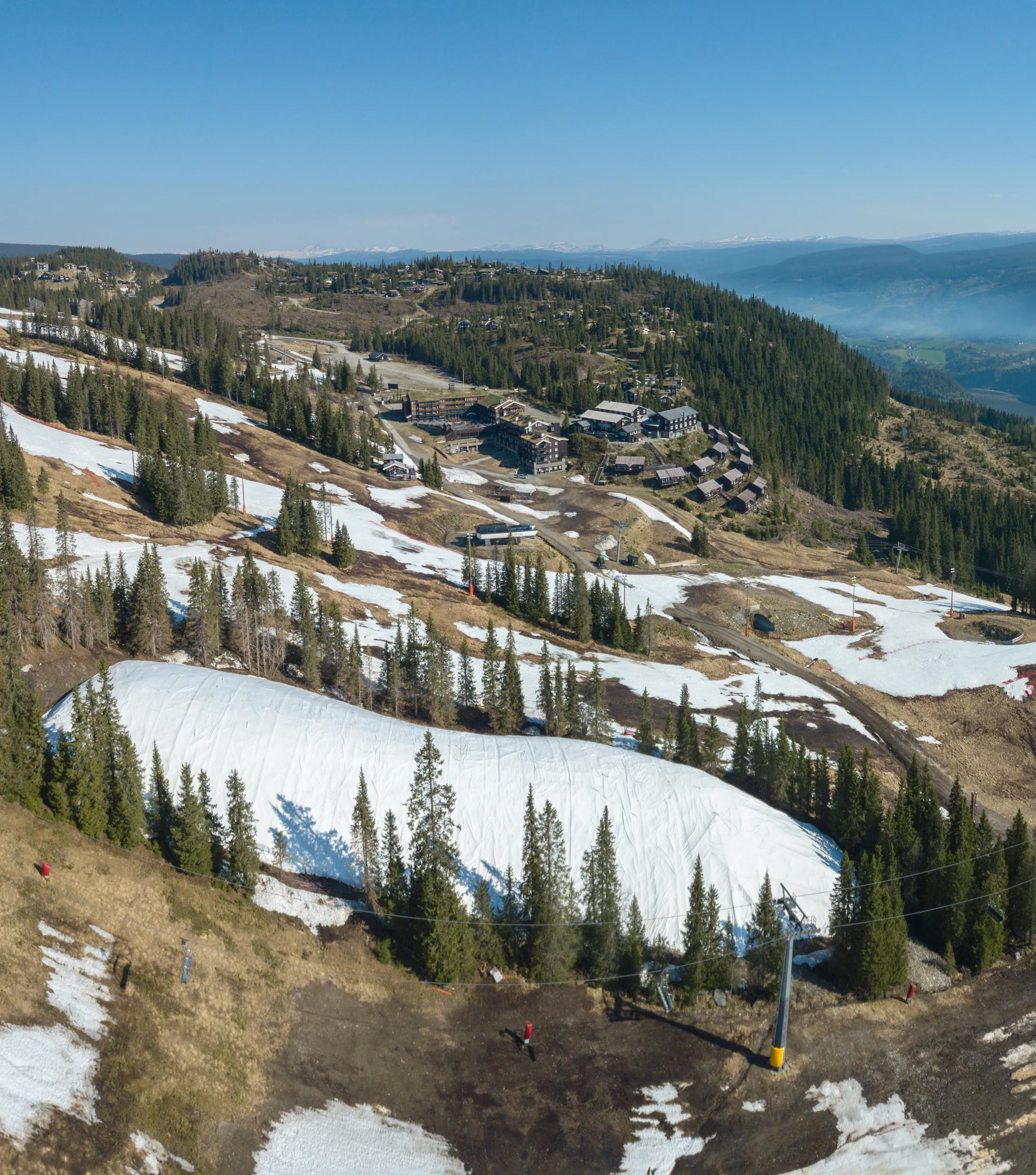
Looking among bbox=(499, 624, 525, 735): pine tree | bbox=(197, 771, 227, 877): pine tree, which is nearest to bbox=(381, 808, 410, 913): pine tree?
bbox=(197, 771, 227, 877): pine tree

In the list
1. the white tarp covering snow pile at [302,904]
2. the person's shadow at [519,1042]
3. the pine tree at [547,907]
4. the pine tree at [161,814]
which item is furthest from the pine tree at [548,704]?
the pine tree at [161,814]

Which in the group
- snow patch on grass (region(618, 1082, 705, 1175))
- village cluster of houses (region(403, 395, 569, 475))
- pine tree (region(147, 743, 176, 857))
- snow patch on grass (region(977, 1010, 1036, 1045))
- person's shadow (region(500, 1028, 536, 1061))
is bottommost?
snow patch on grass (region(977, 1010, 1036, 1045))

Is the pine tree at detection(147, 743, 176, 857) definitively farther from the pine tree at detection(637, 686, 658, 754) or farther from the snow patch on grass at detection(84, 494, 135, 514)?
the snow patch on grass at detection(84, 494, 135, 514)

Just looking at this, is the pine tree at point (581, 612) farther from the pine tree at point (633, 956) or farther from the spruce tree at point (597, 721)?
the pine tree at point (633, 956)

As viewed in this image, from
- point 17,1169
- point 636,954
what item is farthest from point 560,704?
point 17,1169

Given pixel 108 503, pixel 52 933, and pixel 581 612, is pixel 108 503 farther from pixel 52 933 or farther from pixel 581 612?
pixel 52 933

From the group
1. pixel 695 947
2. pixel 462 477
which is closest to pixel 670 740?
pixel 695 947

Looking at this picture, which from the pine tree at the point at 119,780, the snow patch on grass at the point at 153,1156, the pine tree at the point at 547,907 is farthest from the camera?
the pine tree at the point at 119,780

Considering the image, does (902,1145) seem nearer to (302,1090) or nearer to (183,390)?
(302,1090)
